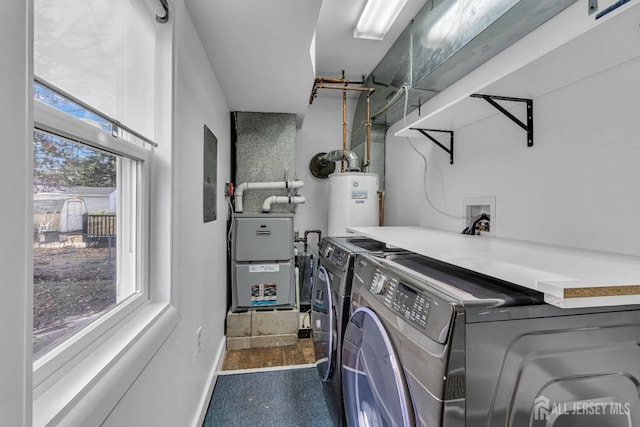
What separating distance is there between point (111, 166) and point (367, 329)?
1.03 meters

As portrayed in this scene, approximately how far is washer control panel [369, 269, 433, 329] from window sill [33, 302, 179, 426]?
754 millimetres

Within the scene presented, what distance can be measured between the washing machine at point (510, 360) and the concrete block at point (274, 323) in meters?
1.82

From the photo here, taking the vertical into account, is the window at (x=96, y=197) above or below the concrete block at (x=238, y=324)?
above

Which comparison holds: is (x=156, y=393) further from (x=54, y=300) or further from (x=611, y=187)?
(x=611, y=187)

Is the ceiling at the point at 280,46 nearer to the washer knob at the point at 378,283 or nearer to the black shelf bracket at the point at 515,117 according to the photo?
the black shelf bracket at the point at 515,117

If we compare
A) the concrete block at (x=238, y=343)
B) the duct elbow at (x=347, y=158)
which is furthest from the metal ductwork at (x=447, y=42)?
the concrete block at (x=238, y=343)

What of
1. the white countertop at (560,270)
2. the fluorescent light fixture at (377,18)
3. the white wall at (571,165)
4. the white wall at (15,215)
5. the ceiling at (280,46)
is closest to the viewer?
the white wall at (15,215)

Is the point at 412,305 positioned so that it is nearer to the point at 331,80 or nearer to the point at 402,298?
the point at 402,298

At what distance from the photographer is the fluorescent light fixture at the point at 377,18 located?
5.94 ft

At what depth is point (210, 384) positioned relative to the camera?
6.03ft

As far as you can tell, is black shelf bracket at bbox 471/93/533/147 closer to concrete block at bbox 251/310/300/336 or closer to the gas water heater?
the gas water heater

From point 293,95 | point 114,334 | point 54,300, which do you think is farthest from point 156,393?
point 293,95

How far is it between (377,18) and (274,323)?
2.52m

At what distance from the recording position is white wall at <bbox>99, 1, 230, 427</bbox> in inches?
39.6
